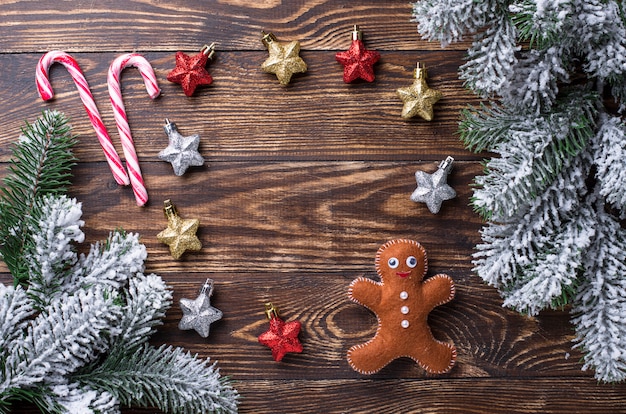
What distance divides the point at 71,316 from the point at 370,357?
0.63m

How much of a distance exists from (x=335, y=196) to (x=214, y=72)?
0.40m

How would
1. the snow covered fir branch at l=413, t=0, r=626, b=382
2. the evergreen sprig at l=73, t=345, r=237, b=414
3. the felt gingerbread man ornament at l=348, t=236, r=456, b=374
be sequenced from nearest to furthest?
the snow covered fir branch at l=413, t=0, r=626, b=382
the evergreen sprig at l=73, t=345, r=237, b=414
the felt gingerbread man ornament at l=348, t=236, r=456, b=374

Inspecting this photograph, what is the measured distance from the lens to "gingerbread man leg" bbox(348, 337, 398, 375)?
4.40 ft

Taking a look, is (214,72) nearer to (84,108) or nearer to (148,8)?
(148,8)

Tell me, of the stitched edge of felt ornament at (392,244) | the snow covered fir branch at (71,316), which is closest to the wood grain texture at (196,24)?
the snow covered fir branch at (71,316)

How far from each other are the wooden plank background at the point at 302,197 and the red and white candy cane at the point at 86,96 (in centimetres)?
3

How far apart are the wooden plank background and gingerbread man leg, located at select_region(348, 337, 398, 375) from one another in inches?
1.7

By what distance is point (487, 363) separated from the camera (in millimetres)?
1391

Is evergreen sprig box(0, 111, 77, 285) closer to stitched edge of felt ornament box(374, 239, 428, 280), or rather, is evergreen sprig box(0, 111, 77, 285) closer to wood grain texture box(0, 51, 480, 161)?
wood grain texture box(0, 51, 480, 161)

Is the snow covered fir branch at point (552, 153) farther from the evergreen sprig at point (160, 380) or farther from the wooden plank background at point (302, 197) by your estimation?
the evergreen sprig at point (160, 380)

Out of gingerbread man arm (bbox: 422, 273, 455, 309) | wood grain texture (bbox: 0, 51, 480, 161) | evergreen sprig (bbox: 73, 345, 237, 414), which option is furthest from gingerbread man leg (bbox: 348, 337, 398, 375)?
wood grain texture (bbox: 0, 51, 480, 161)

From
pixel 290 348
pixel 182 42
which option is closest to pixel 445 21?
pixel 182 42

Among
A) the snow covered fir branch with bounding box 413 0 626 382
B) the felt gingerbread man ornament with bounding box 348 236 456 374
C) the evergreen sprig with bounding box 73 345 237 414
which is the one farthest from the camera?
the felt gingerbread man ornament with bounding box 348 236 456 374

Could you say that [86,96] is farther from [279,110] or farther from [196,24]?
[279,110]
